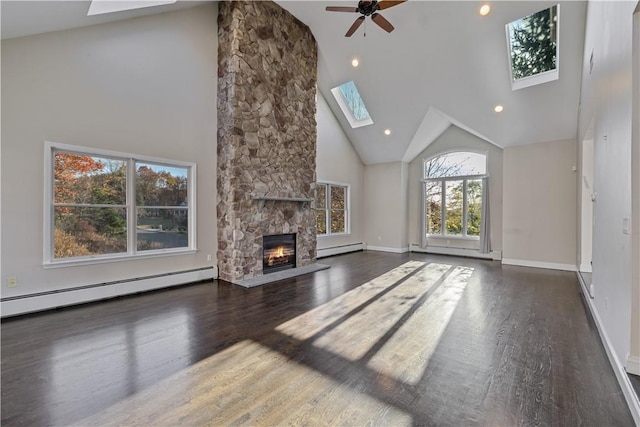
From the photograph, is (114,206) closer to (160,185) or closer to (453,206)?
(160,185)

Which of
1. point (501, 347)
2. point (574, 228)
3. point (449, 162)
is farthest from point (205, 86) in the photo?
point (574, 228)

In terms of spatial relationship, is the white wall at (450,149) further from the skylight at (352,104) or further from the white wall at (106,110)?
the white wall at (106,110)

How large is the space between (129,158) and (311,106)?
3.92m

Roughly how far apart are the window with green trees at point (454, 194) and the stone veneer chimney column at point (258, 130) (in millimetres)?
4388

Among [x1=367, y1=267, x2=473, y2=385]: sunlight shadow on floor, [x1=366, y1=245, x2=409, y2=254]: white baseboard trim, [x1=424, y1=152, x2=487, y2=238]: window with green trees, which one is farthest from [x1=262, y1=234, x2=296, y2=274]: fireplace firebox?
[x1=424, y1=152, x2=487, y2=238]: window with green trees

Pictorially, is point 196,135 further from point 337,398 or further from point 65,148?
point 337,398

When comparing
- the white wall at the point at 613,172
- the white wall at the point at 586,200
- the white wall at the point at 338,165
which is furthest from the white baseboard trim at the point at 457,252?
the white wall at the point at 613,172

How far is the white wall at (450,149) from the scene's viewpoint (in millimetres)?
7602

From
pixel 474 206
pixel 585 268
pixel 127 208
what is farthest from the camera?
pixel 474 206

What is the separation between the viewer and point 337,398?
6.57 ft

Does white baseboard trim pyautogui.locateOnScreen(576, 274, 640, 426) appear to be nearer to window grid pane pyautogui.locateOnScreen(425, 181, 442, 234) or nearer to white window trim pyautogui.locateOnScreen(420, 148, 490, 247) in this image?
white window trim pyautogui.locateOnScreen(420, 148, 490, 247)

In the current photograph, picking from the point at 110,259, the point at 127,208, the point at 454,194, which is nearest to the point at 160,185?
the point at 127,208

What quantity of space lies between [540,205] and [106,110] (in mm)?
8590

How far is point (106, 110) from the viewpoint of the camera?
402 cm
